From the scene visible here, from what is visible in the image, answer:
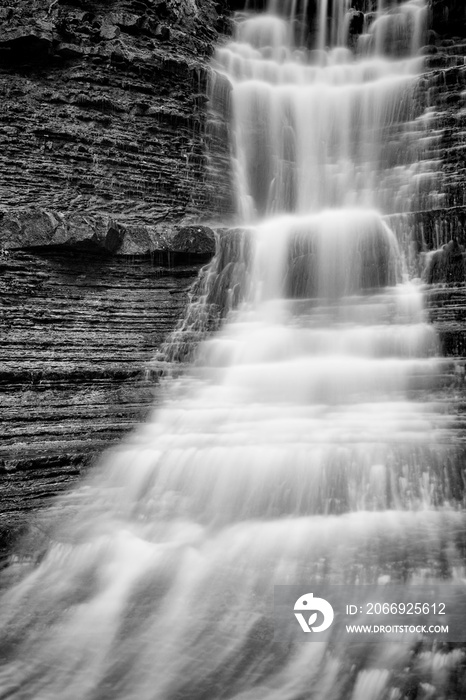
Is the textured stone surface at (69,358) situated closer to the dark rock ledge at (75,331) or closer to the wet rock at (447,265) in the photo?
the dark rock ledge at (75,331)

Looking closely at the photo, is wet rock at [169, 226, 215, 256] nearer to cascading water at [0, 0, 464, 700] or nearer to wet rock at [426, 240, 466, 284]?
cascading water at [0, 0, 464, 700]

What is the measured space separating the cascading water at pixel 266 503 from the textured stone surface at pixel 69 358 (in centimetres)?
60

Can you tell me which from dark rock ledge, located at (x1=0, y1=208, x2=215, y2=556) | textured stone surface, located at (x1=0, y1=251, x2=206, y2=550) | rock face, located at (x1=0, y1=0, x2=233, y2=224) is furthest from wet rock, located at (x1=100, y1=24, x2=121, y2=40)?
textured stone surface, located at (x1=0, y1=251, x2=206, y2=550)

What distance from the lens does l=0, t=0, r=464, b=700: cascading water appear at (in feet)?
16.9

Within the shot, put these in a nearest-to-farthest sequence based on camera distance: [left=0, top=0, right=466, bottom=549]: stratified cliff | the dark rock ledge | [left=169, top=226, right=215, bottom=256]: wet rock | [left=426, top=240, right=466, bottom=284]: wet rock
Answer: the dark rock ledge, [left=0, top=0, right=466, bottom=549]: stratified cliff, [left=426, top=240, right=466, bottom=284]: wet rock, [left=169, top=226, right=215, bottom=256]: wet rock

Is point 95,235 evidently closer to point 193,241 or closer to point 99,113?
point 193,241

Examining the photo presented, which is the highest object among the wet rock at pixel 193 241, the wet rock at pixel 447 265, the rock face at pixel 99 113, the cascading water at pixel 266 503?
the rock face at pixel 99 113

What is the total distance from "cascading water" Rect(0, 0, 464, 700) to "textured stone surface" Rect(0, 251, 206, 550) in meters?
0.60

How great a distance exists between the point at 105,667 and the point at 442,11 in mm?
18969

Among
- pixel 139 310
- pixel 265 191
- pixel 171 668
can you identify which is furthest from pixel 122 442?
pixel 265 191

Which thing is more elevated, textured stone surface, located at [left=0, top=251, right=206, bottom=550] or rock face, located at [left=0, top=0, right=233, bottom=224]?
rock face, located at [left=0, top=0, right=233, bottom=224]

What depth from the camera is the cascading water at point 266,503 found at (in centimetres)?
515

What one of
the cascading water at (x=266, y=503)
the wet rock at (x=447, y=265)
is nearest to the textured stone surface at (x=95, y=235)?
the cascading water at (x=266, y=503)

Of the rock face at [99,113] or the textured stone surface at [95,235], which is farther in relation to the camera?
the rock face at [99,113]
